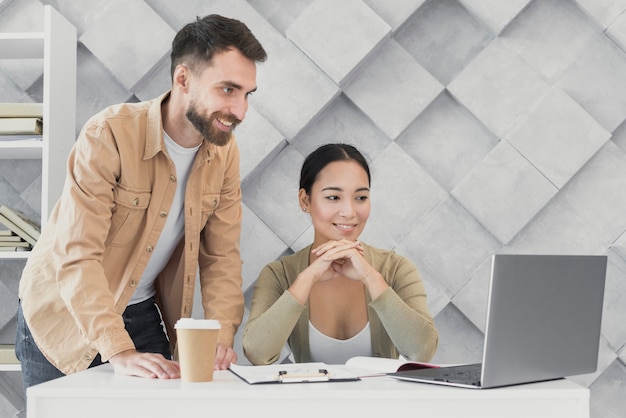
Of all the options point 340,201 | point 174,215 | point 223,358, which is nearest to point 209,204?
point 174,215

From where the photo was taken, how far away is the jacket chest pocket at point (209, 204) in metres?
1.60

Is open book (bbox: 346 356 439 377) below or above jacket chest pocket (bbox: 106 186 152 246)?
below

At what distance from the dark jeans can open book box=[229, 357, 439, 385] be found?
1.71 ft

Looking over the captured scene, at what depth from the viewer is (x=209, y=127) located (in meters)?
1.48

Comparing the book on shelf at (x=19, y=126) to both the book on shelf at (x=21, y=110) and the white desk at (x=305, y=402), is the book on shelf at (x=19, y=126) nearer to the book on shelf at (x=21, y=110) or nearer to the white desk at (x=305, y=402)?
the book on shelf at (x=21, y=110)

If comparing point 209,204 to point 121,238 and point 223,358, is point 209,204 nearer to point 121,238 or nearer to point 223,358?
point 121,238

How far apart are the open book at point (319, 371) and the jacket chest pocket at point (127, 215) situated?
0.44 m

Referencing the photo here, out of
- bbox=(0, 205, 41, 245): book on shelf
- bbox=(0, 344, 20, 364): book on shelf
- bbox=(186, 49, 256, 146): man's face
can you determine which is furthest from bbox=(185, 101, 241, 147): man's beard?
bbox=(0, 344, 20, 364): book on shelf

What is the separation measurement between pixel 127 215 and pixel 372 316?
584 mm

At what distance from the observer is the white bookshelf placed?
191 centimetres

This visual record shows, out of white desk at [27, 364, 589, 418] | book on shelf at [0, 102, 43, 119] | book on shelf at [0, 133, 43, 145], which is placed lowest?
white desk at [27, 364, 589, 418]

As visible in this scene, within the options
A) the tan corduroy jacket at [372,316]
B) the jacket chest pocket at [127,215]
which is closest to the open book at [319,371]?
the tan corduroy jacket at [372,316]

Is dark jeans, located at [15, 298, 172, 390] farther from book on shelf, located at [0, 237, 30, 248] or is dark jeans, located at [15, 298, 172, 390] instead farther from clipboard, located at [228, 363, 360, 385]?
clipboard, located at [228, 363, 360, 385]

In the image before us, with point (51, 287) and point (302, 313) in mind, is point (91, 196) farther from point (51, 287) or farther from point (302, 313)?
point (302, 313)
